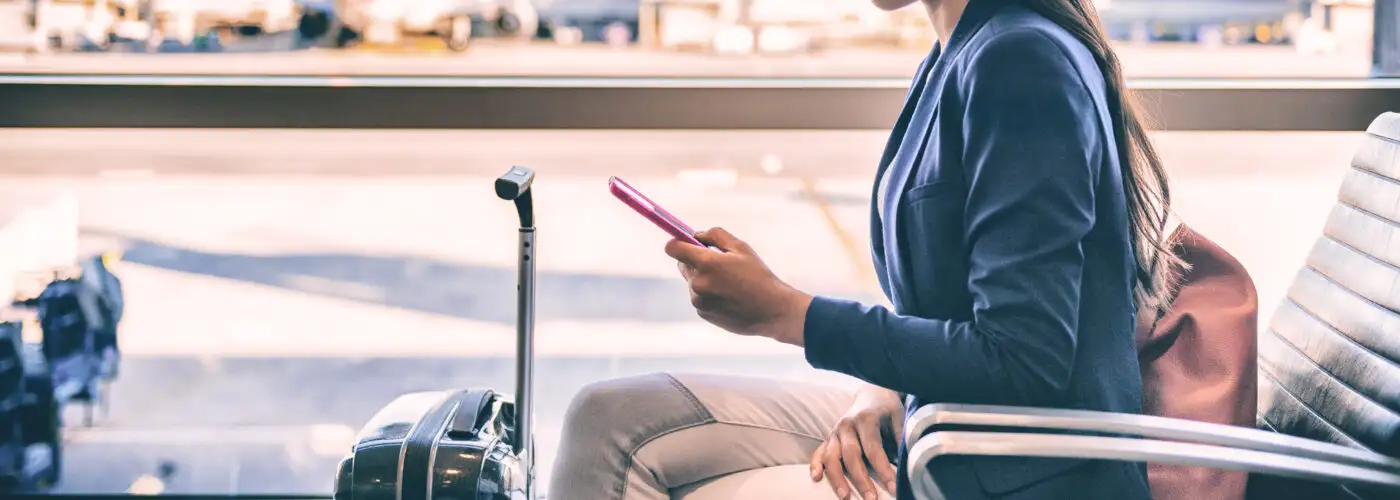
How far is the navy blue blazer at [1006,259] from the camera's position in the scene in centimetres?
90

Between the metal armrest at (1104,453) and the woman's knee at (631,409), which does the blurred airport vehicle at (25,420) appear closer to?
the woman's knee at (631,409)

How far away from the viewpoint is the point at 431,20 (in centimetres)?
216

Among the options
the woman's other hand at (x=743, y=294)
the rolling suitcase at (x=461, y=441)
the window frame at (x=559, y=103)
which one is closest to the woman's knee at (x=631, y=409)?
the rolling suitcase at (x=461, y=441)

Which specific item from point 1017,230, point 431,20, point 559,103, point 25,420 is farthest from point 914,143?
point 25,420

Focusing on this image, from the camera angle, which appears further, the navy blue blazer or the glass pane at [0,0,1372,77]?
the glass pane at [0,0,1372,77]

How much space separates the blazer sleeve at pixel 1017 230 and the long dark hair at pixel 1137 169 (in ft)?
0.39

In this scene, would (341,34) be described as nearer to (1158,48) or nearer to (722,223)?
(722,223)

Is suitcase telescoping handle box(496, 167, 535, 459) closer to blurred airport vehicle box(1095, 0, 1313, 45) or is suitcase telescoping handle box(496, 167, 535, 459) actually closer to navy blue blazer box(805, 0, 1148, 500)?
navy blue blazer box(805, 0, 1148, 500)

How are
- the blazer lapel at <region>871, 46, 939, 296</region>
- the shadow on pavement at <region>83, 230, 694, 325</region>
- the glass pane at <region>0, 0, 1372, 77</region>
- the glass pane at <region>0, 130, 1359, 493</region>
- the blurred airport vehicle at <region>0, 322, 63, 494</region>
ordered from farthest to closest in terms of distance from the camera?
the shadow on pavement at <region>83, 230, 694, 325</region>, the glass pane at <region>0, 130, 1359, 493</region>, the blurred airport vehicle at <region>0, 322, 63, 494</region>, the glass pane at <region>0, 0, 1372, 77</region>, the blazer lapel at <region>871, 46, 939, 296</region>

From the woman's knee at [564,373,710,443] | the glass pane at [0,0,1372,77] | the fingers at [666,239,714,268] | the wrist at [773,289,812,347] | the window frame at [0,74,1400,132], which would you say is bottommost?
the woman's knee at [564,373,710,443]

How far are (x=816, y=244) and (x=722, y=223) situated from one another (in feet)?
0.89

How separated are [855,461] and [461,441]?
506mm

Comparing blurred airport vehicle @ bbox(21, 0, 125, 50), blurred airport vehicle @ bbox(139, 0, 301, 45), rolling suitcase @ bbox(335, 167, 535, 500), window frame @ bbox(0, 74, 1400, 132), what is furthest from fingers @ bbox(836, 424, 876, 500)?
blurred airport vehicle @ bbox(21, 0, 125, 50)

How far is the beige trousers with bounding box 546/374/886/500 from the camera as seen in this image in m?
1.24
